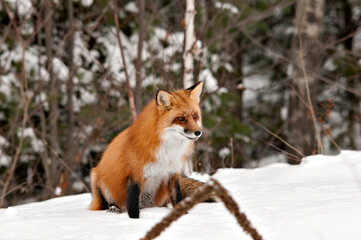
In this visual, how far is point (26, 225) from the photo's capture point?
365 cm

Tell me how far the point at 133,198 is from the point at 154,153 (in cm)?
50

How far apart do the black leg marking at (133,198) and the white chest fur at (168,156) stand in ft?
0.51

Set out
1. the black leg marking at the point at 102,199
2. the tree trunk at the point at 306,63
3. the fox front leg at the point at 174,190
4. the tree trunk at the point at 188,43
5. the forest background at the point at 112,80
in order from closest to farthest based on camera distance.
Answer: the fox front leg at the point at 174,190 < the black leg marking at the point at 102,199 < the tree trunk at the point at 188,43 < the forest background at the point at 112,80 < the tree trunk at the point at 306,63

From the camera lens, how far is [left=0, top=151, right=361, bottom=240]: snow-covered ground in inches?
126

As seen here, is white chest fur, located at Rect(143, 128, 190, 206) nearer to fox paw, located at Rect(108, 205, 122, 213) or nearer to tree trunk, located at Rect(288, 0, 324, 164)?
fox paw, located at Rect(108, 205, 122, 213)

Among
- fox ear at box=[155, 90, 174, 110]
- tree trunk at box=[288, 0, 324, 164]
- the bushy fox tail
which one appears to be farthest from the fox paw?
tree trunk at box=[288, 0, 324, 164]

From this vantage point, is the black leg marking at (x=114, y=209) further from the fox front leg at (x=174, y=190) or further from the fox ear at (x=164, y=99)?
the fox ear at (x=164, y=99)

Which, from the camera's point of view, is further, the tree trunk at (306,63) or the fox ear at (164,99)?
the tree trunk at (306,63)

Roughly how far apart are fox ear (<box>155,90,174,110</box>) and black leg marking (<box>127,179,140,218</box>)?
84 centimetres

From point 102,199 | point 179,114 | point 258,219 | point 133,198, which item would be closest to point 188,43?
point 179,114

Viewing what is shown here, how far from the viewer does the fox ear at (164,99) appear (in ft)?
14.8

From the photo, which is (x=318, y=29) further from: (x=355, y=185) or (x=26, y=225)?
(x=26, y=225)

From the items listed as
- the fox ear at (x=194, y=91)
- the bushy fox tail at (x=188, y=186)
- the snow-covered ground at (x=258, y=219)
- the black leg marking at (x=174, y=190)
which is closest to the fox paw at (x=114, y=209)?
the snow-covered ground at (x=258, y=219)

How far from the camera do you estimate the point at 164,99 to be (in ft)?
14.9
